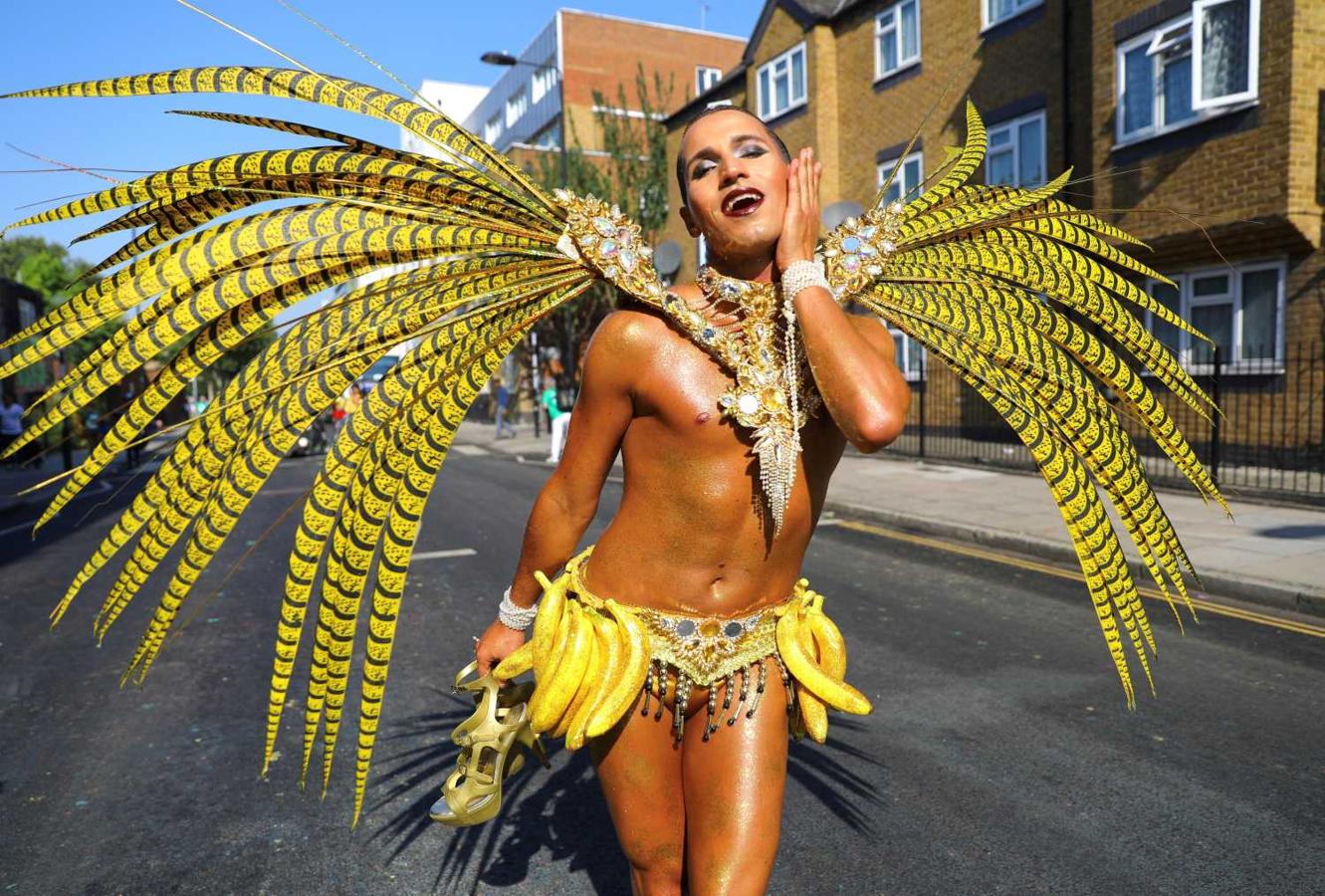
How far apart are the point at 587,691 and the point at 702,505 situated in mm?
457

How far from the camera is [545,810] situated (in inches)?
139

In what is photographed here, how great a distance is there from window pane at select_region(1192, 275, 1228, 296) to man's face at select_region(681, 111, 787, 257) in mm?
13238

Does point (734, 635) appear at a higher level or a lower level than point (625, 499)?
lower

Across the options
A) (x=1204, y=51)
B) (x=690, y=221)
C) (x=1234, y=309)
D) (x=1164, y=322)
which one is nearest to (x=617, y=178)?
(x=1164, y=322)

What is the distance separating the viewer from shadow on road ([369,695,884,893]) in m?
3.15

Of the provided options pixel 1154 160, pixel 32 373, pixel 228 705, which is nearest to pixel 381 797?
pixel 228 705

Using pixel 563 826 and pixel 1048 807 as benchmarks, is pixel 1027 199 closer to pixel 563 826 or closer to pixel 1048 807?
pixel 1048 807

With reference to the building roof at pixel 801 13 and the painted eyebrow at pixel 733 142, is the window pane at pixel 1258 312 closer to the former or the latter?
the building roof at pixel 801 13

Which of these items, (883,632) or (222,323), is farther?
(883,632)

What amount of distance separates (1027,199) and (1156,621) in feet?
14.9

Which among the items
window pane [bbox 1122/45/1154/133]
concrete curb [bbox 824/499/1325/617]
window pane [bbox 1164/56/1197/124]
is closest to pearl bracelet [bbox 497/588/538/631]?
concrete curb [bbox 824/499/1325/617]

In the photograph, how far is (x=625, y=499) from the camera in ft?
6.60

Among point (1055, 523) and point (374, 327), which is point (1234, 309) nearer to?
point (1055, 523)

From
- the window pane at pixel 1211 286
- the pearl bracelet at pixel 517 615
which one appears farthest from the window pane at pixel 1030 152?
the pearl bracelet at pixel 517 615
